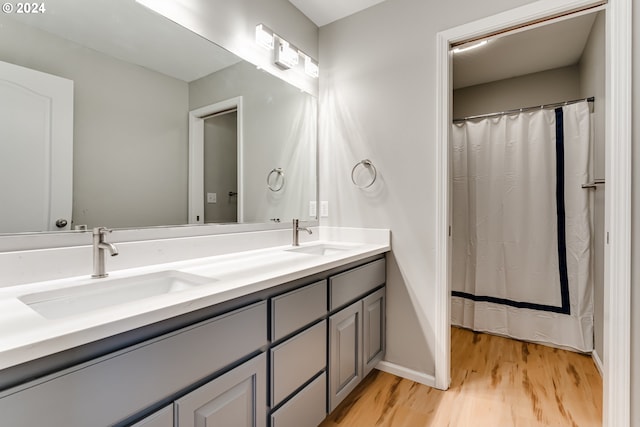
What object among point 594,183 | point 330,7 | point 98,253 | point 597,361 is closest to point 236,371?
point 98,253

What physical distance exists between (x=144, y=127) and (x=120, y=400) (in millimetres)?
1023

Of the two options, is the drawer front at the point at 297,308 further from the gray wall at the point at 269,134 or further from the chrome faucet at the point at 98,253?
the gray wall at the point at 269,134

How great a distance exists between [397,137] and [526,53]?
1524 millimetres

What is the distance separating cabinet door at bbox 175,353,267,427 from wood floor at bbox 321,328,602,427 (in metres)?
0.65

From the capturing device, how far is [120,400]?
0.69 m

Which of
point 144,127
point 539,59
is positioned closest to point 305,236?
point 144,127

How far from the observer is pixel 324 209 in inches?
87.7

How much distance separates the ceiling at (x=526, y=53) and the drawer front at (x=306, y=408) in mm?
2468

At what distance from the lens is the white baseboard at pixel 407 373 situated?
183 centimetres

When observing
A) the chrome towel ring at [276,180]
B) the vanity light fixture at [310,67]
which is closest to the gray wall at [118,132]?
the chrome towel ring at [276,180]

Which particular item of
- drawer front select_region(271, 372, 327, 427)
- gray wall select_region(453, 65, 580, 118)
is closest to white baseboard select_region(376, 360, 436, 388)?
drawer front select_region(271, 372, 327, 427)

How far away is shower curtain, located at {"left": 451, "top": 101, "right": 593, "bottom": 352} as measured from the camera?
2281 mm

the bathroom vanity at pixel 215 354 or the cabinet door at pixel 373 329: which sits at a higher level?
the bathroom vanity at pixel 215 354

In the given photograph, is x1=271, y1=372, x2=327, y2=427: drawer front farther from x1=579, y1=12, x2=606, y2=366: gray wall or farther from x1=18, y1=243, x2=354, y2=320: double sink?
x1=579, y1=12, x2=606, y2=366: gray wall
